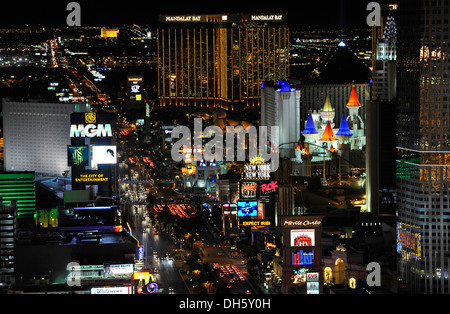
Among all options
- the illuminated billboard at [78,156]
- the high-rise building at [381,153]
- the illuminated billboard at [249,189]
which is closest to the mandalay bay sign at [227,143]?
the high-rise building at [381,153]

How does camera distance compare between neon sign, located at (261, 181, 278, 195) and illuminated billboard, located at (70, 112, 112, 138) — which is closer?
neon sign, located at (261, 181, 278, 195)

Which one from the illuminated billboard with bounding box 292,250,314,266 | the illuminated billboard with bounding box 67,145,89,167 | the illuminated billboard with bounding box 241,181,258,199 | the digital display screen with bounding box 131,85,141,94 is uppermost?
the digital display screen with bounding box 131,85,141,94

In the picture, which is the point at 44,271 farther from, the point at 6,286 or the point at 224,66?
the point at 224,66

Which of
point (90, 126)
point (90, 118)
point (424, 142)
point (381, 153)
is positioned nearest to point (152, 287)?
point (424, 142)

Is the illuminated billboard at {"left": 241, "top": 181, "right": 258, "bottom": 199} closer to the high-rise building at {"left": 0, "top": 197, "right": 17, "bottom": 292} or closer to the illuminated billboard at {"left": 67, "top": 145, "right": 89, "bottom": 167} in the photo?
the high-rise building at {"left": 0, "top": 197, "right": 17, "bottom": 292}

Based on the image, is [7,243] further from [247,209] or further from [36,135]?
[36,135]

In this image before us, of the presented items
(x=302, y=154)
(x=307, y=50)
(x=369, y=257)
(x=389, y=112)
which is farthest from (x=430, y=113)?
(x=307, y=50)

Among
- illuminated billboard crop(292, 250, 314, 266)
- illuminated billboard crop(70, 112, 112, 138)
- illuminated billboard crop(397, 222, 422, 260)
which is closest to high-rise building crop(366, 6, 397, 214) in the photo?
illuminated billboard crop(397, 222, 422, 260)
